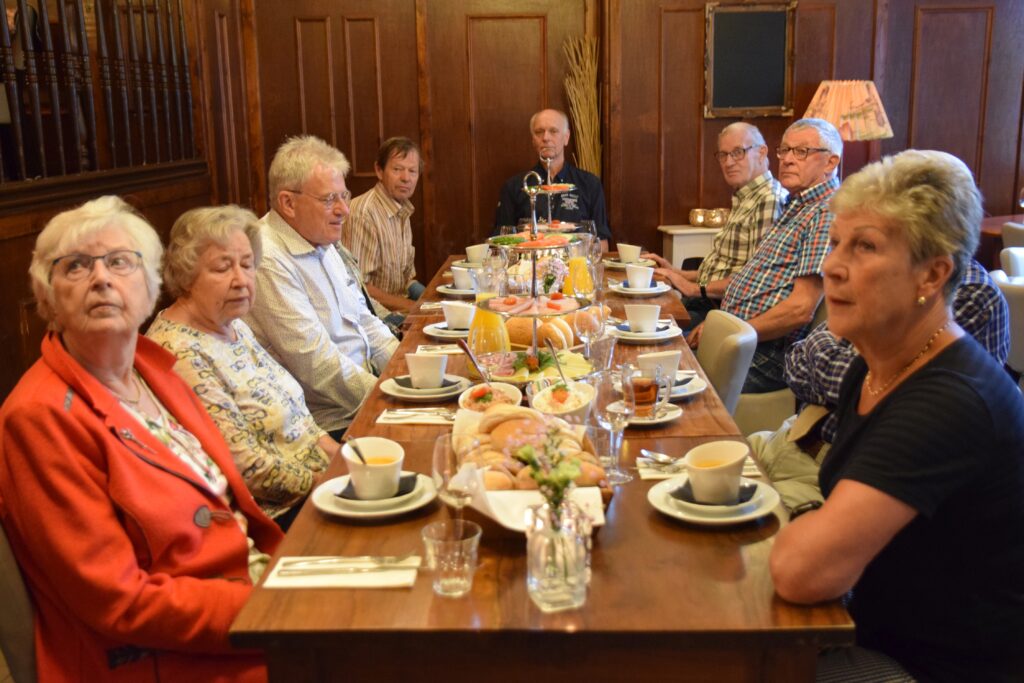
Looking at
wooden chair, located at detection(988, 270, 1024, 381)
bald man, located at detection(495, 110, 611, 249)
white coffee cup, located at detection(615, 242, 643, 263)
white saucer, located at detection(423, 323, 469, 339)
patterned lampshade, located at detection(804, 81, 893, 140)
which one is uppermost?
patterned lampshade, located at detection(804, 81, 893, 140)

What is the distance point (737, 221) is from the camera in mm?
4590

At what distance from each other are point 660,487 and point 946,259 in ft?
2.05

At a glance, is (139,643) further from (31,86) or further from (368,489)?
(31,86)

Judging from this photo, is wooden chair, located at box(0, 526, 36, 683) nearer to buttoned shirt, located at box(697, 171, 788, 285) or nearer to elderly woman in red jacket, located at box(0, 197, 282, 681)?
elderly woman in red jacket, located at box(0, 197, 282, 681)

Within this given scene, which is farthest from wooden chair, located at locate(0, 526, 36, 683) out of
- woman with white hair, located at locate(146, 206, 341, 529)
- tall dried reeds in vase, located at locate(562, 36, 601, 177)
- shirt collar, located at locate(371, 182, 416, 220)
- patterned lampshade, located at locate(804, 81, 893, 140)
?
patterned lampshade, located at locate(804, 81, 893, 140)

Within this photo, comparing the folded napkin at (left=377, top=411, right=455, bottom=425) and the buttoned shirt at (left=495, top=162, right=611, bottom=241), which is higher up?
the buttoned shirt at (left=495, top=162, right=611, bottom=241)

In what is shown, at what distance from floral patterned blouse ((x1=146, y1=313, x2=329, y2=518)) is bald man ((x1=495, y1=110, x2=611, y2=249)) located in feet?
12.6

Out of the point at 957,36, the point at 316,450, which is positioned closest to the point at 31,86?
the point at 316,450

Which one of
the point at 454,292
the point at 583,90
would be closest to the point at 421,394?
the point at 454,292

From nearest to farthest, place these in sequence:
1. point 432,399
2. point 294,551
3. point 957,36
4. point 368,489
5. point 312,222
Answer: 1. point 294,551
2. point 368,489
3. point 432,399
4. point 312,222
5. point 957,36

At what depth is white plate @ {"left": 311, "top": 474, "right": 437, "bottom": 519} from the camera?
1725 mm

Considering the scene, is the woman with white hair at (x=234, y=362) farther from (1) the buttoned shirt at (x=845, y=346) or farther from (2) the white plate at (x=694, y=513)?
(1) the buttoned shirt at (x=845, y=346)

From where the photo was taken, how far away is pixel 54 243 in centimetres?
185

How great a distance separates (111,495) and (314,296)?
72.8 inches
